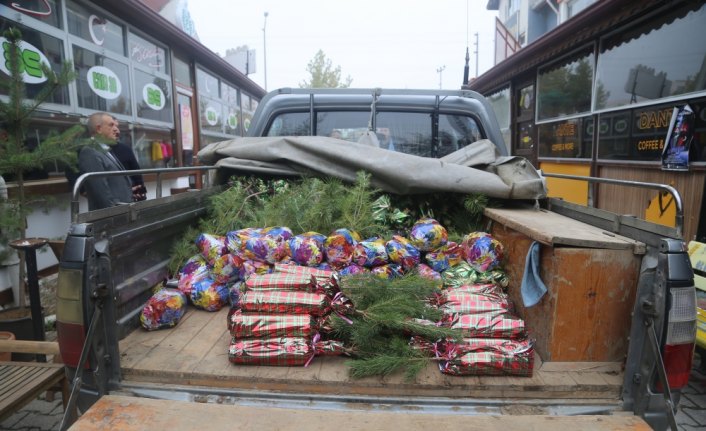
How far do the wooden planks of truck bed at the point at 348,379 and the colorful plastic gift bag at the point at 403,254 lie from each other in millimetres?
693

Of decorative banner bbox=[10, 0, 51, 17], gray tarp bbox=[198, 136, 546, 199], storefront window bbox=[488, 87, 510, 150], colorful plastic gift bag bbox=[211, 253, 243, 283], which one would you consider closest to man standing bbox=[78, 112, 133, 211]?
gray tarp bbox=[198, 136, 546, 199]

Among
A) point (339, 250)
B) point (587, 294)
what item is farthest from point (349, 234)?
point (587, 294)

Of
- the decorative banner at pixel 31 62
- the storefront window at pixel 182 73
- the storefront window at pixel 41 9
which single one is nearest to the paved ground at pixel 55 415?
the decorative banner at pixel 31 62

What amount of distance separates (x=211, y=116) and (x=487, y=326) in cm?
1110

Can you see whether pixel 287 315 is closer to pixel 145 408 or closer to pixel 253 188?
pixel 145 408

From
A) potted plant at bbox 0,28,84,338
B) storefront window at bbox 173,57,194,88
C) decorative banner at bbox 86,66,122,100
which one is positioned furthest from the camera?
storefront window at bbox 173,57,194,88

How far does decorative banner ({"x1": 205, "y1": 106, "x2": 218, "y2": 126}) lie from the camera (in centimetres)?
1129

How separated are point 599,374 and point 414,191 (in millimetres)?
1540

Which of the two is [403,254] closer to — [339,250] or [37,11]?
[339,250]

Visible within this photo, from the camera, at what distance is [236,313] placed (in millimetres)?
1924

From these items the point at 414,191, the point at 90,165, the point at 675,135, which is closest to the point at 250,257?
the point at 414,191

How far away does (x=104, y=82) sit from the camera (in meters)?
6.49

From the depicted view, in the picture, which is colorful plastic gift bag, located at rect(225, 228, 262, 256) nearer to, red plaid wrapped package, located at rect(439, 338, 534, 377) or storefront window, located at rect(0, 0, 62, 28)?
red plaid wrapped package, located at rect(439, 338, 534, 377)

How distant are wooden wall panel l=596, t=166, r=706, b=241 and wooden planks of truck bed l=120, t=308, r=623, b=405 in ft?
12.2
